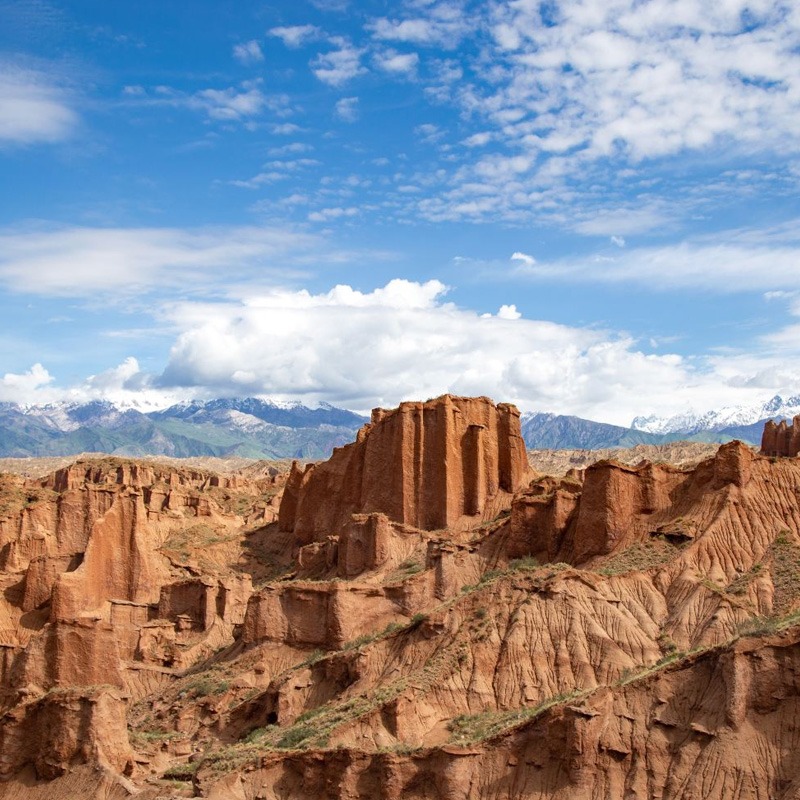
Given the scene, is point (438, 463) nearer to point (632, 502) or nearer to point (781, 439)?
point (632, 502)

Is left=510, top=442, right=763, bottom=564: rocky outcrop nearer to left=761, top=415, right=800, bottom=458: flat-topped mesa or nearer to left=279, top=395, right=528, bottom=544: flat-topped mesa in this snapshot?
left=279, top=395, right=528, bottom=544: flat-topped mesa

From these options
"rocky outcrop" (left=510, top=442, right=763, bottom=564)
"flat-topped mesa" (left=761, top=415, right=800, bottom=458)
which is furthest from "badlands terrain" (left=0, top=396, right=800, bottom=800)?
"flat-topped mesa" (left=761, top=415, right=800, bottom=458)

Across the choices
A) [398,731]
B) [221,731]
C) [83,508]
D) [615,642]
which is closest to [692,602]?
[615,642]

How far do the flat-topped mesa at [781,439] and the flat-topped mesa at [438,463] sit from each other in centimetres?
1865

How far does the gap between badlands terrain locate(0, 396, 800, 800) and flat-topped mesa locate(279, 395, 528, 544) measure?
0.17 metres

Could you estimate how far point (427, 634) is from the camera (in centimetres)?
5694

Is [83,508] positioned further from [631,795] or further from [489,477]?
[631,795]

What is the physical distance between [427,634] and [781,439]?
4567 centimetres

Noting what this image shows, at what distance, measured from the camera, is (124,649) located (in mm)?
73625

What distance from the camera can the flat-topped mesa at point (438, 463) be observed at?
81188mm

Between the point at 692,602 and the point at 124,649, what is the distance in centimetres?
3289

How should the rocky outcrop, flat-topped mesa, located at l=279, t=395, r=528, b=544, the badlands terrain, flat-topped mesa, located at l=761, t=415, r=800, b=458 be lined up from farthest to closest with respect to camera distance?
flat-topped mesa, located at l=761, t=415, r=800, b=458 → flat-topped mesa, located at l=279, t=395, r=528, b=544 → the rocky outcrop → the badlands terrain

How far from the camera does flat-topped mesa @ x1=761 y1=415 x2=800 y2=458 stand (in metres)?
90.9

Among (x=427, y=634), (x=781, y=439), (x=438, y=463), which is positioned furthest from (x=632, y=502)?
(x=781, y=439)
